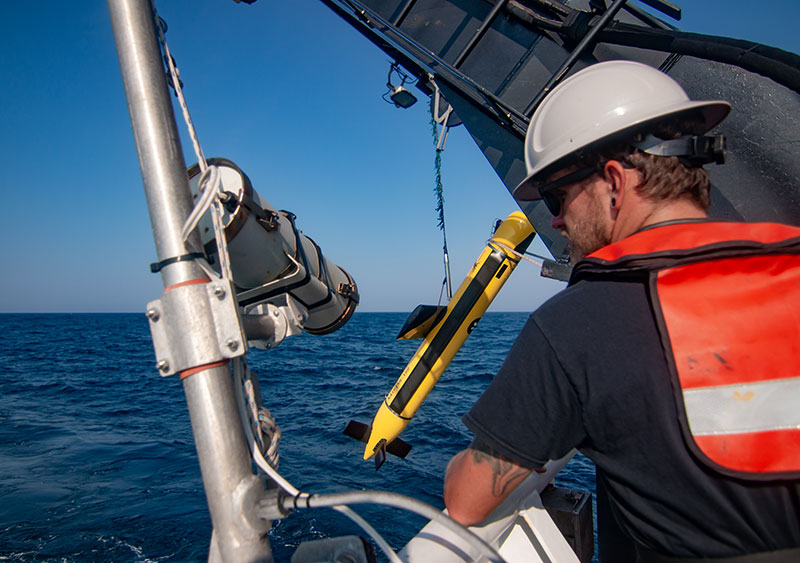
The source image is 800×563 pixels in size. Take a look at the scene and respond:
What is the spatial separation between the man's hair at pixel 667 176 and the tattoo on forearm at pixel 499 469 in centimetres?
95

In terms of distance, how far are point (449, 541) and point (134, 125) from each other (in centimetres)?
190

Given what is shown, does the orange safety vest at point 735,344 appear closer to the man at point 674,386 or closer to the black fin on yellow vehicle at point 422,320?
the man at point 674,386

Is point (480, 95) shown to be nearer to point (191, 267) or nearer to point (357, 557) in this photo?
point (191, 267)

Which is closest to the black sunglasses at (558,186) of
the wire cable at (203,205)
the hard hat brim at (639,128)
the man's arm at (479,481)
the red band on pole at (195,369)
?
the hard hat brim at (639,128)

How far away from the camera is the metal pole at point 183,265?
1054 mm

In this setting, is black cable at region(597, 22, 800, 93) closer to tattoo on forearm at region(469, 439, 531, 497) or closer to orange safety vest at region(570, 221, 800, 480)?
orange safety vest at region(570, 221, 800, 480)

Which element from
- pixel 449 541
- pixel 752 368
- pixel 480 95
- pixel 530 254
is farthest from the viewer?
pixel 530 254

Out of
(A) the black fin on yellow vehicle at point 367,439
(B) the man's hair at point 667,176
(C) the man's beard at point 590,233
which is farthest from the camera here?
(A) the black fin on yellow vehicle at point 367,439

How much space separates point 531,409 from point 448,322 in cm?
424

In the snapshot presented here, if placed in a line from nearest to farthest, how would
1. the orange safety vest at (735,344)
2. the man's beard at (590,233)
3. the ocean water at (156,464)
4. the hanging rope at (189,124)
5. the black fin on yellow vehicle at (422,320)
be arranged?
the orange safety vest at (735,344) → the hanging rope at (189,124) → the man's beard at (590,233) → the ocean water at (156,464) → the black fin on yellow vehicle at (422,320)

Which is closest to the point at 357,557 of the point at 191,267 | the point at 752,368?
the point at 191,267

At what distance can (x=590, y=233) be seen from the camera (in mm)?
1475

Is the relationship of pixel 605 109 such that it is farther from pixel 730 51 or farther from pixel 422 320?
pixel 422 320

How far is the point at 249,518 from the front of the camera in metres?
1.05
